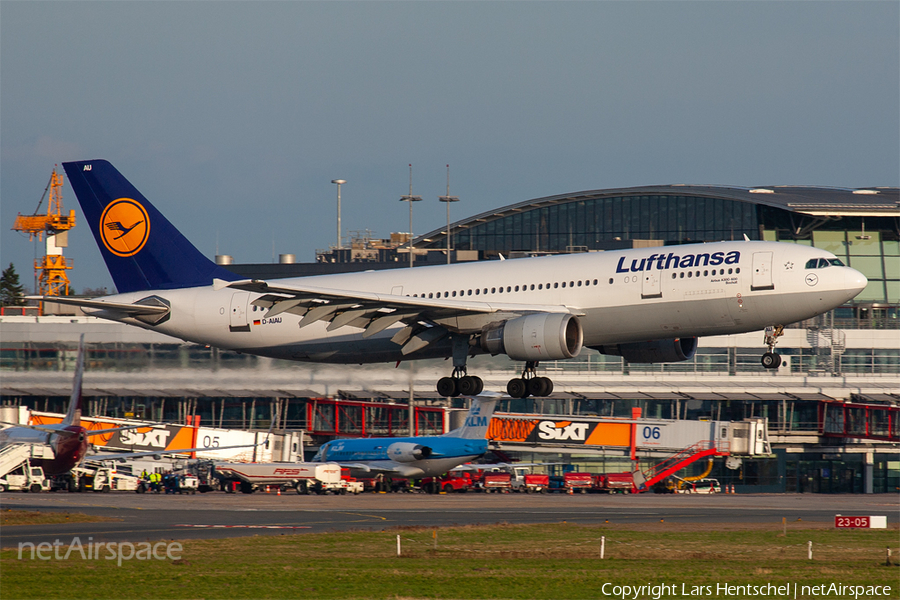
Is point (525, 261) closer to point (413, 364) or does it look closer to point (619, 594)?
point (619, 594)

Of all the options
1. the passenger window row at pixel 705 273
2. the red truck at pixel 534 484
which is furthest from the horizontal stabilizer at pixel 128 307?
the red truck at pixel 534 484

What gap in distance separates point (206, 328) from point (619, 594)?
23.0 metres

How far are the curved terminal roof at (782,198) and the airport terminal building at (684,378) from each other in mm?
227

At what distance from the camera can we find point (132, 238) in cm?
4688

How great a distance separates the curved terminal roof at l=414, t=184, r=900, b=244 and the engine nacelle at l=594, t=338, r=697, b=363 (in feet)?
209

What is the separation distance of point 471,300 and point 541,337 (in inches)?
175

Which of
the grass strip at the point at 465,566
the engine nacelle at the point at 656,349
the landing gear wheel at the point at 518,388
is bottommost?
the grass strip at the point at 465,566

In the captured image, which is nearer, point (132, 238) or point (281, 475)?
point (132, 238)

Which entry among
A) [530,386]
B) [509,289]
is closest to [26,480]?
[530,386]

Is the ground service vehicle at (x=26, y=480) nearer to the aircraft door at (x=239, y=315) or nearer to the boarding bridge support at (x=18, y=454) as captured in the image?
the boarding bridge support at (x=18, y=454)

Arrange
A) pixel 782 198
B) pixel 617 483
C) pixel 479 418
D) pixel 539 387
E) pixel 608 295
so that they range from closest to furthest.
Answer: pixel 608 295
pixel 539 387
pixel 479 418
pixel 617 483
pixel 782 198

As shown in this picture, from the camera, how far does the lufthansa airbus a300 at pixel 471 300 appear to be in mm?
37250

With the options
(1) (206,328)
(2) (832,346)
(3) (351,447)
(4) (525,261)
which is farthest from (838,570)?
(2) (832,346)

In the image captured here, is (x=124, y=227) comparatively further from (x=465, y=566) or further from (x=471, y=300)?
(x=465, y=566)
